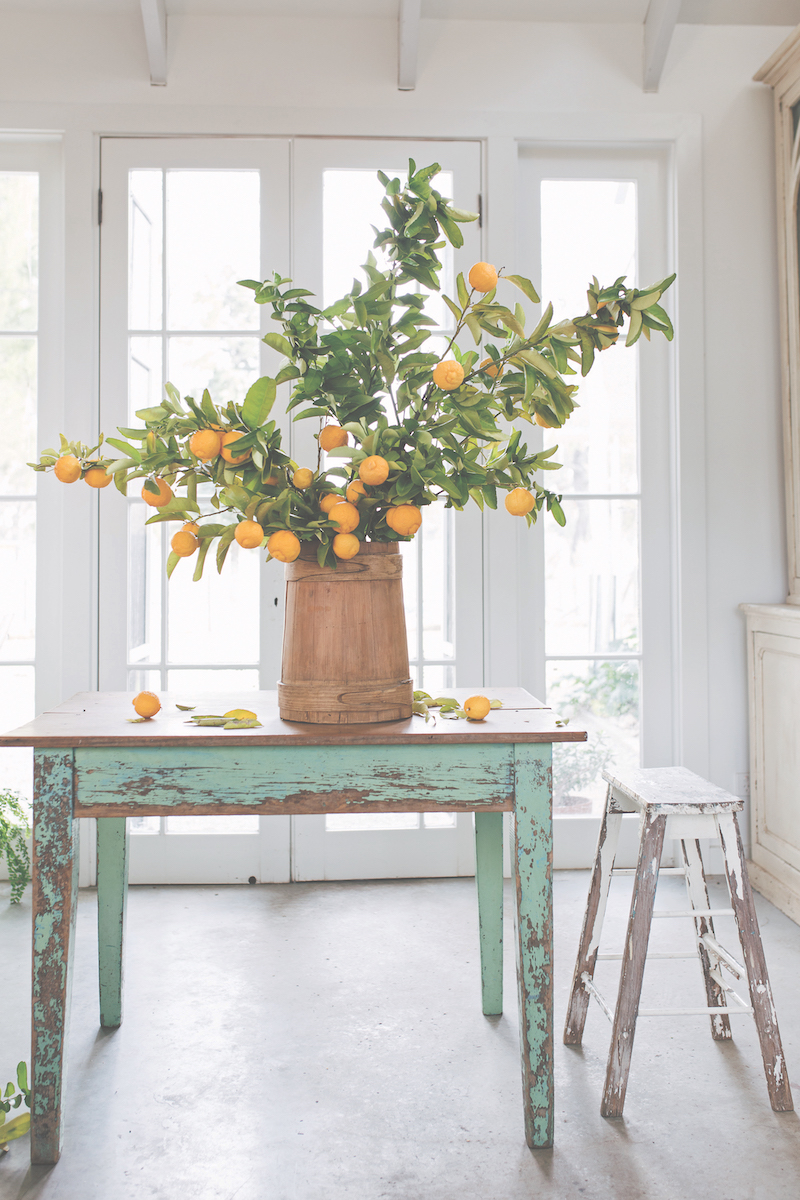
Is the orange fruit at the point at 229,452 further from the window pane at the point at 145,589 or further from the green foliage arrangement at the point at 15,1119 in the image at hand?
the window pane at the point at 145,589

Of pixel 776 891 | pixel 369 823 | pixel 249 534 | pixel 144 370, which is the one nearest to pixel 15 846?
pixel 369 823

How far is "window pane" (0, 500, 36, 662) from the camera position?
10.3 ft

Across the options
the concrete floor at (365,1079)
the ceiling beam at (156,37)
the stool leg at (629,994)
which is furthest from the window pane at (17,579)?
the stool leg at (629,994)

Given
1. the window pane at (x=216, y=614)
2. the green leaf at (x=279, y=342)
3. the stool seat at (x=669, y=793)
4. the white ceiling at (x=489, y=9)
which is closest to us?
the green leaf at (x=279, y=342)

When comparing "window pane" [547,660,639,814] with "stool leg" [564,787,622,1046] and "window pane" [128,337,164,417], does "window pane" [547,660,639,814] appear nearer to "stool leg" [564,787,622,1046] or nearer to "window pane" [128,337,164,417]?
"stool leg" [564,787,622,1046]

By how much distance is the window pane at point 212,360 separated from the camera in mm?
3064

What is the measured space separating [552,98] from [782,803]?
256cm

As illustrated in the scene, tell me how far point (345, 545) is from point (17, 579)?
82.4 inches

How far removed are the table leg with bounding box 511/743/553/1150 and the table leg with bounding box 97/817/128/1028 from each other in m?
0.95

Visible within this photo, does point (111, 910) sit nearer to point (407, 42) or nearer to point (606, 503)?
point (606, 503)

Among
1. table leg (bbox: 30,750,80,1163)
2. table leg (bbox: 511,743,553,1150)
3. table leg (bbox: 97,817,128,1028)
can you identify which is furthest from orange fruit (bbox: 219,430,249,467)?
table leg (bbox: 97,817,128,1028)

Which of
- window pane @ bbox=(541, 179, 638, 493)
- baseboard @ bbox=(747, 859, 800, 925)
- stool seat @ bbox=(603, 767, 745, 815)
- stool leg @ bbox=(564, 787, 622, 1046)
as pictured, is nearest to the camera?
stool seat @ bbox=(603, 767, 745, 815)

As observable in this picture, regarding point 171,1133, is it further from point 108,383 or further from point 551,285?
point 551,285

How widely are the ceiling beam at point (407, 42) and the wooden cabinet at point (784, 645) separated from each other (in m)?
1.22
